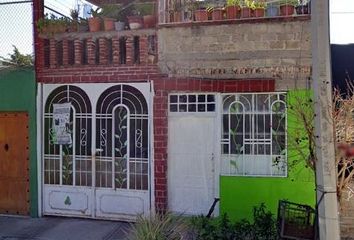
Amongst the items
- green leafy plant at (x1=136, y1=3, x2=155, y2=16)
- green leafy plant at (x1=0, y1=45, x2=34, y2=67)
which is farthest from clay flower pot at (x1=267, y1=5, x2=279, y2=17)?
green leafy plant at (x1=0, y1=45, x2=34, y2=67)

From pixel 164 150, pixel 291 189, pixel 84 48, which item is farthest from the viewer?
pixel 84 48

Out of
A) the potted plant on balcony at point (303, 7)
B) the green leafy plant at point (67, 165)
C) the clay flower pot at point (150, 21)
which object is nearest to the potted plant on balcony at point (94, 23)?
the clay flower pot at point (150, 21)

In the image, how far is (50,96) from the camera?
8.71 metres

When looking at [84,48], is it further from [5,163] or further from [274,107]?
[274,107]

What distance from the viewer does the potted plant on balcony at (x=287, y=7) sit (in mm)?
7285

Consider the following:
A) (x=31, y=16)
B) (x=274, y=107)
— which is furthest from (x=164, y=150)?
(x=31, y=16)

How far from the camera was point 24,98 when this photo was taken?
8.77 m

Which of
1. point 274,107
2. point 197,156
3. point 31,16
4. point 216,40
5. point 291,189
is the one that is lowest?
point 291,189

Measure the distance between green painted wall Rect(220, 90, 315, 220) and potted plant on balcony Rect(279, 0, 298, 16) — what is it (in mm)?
1336

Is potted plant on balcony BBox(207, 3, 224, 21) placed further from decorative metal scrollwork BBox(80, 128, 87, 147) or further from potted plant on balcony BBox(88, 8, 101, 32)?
decorative metal scrollwork BBox(80, 128, 87, 147)

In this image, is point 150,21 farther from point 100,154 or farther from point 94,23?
point 100,154

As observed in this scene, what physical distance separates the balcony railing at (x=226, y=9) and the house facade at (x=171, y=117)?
10 cm

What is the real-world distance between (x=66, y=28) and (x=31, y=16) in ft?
2.70

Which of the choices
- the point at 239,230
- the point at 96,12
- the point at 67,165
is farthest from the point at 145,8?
the point at 239,230
